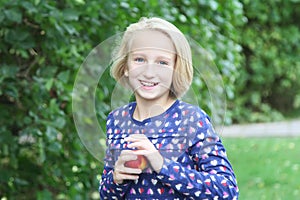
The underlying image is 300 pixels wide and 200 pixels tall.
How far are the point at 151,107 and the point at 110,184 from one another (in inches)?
9.2

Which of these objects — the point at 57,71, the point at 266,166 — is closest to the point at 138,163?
the point at 57,71

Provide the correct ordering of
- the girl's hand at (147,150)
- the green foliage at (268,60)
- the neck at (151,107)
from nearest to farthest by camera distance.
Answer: the girl's hand at (147,150), the neck at (151,107), the green foliage at (268,60)

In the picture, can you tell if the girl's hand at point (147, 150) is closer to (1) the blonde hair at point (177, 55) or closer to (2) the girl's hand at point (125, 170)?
(2) the girl's hand at point (125, 170)

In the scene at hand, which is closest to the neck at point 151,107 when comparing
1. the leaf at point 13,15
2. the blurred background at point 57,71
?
the blurred background at point 57,71

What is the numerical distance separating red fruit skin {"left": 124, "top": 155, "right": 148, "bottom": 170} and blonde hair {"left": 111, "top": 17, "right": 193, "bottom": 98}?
0.21 m

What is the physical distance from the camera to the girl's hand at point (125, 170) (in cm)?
162

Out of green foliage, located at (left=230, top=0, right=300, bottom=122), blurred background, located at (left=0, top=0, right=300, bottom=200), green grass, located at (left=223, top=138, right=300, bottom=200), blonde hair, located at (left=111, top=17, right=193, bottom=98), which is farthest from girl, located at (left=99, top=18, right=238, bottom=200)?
green foliage, located at (left=230, top=0, right=300, bottom=122)

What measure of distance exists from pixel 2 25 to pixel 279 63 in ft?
24.1

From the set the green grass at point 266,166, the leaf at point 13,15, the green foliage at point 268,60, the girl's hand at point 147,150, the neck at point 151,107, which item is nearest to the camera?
the girl's hand at point 147,150

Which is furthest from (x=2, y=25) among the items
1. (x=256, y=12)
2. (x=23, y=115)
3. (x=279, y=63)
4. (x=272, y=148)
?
(x=279, y=63)

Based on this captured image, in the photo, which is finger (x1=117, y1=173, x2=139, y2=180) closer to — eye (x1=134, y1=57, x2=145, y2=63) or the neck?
the neck

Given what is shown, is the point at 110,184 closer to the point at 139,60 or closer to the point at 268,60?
the point at 139,60

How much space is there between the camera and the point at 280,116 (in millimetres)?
10820

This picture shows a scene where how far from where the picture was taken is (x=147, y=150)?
5.30 ft
